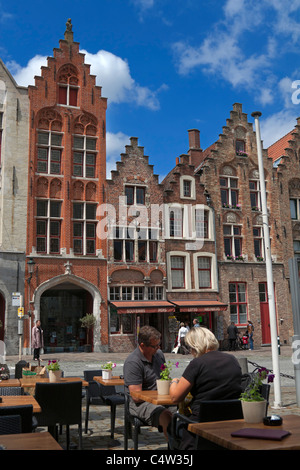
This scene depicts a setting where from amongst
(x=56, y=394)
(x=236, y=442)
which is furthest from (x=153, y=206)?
(x=236, y=442)

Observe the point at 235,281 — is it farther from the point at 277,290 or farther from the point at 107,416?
the point at 107,416

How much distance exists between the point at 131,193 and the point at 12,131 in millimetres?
7343

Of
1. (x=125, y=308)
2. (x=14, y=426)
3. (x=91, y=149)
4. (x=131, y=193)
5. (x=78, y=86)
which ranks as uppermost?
(x=78, y=86)

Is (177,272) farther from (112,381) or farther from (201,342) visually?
(201,342)

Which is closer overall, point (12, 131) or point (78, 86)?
point (12, 131)

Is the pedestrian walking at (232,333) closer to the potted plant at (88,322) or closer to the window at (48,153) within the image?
the potted plant at (88,322)

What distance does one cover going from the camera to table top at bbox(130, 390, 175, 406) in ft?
15.0

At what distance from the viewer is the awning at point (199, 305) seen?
2546 centimetres

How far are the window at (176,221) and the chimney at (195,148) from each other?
5.34 meters

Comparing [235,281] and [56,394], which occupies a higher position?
[235,281]

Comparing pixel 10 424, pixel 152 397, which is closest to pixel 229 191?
pixel 152 397

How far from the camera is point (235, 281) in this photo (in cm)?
2822

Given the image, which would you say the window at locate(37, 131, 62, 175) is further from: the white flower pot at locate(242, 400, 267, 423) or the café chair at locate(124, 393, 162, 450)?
the white flower pot at locate(242, 400, 267, 423)

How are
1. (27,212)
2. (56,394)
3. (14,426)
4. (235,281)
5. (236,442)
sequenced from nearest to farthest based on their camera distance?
(236,442)
(14,426)
(56,394)
(27,212)
(235,281)
